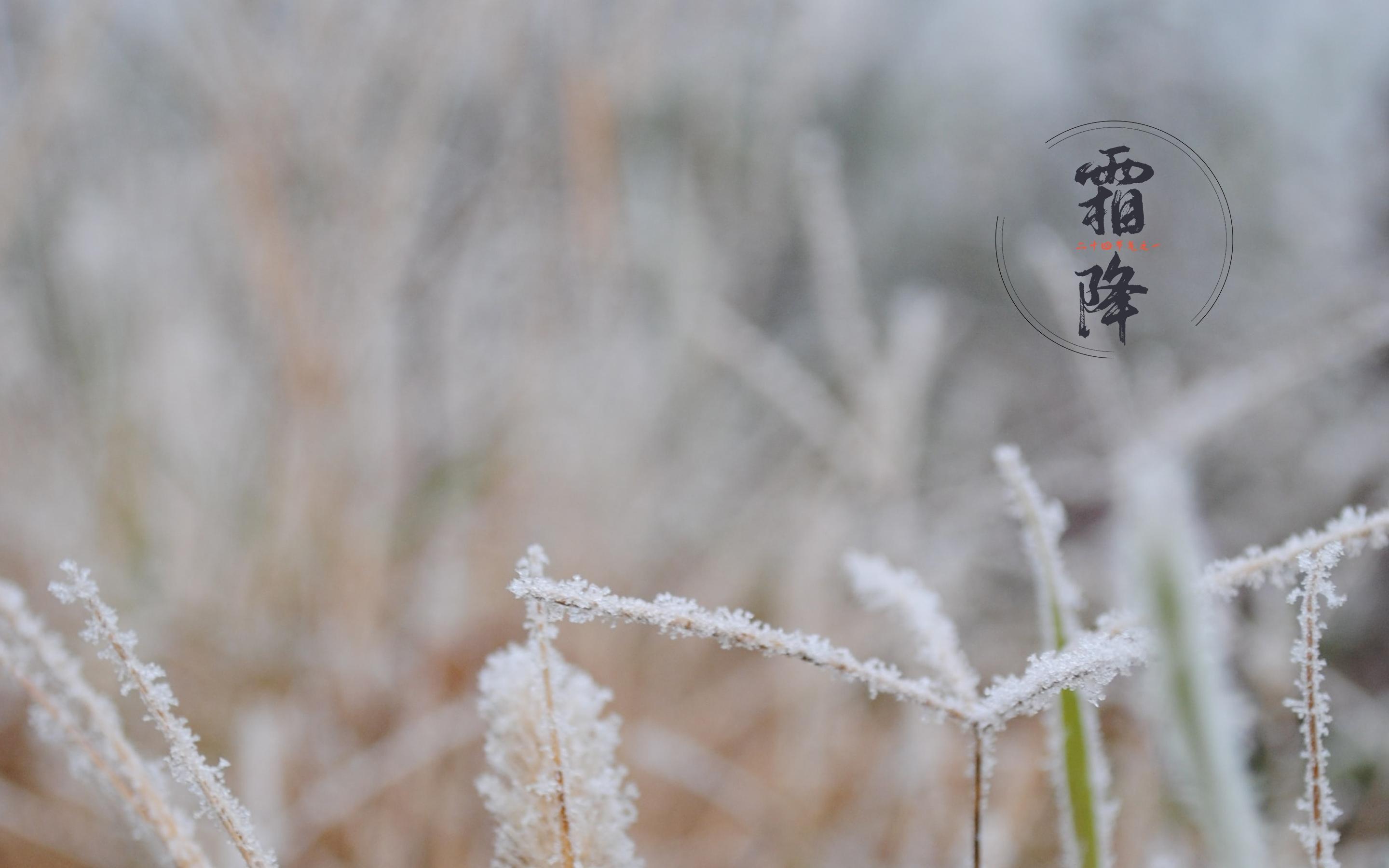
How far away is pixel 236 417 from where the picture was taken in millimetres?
883

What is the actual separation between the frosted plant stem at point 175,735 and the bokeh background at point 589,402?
231mm

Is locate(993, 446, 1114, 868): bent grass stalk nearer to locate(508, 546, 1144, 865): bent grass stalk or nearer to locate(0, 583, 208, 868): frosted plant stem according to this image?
locate(508, 546, 1144, 865): bent grass stalk

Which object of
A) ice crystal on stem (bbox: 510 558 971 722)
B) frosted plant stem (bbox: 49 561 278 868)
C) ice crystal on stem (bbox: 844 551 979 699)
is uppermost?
ice crystal on stem (bbox: 844 551 979 699)

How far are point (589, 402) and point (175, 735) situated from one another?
1.70 feet

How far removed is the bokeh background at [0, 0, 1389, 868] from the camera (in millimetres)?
499

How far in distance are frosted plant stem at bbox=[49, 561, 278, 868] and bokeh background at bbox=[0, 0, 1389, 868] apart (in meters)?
0.23

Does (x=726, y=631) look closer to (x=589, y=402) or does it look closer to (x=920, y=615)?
(x=920, y=615)

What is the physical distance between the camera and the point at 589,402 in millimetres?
684

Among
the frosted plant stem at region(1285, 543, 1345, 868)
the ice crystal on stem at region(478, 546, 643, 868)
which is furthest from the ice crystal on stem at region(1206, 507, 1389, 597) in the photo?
the ice crystal on stem at region(478, 546, 643, 868)

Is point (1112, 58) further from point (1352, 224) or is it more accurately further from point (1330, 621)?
point (1330, 621)

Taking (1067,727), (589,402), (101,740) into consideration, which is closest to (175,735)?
(101,740)

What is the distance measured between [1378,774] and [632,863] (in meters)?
0.54

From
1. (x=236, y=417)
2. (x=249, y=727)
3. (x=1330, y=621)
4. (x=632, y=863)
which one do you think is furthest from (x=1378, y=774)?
(x=236, y=417)

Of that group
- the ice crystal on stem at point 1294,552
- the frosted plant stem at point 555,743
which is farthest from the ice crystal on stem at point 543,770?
the ice crystal on stem at point 1294,552
